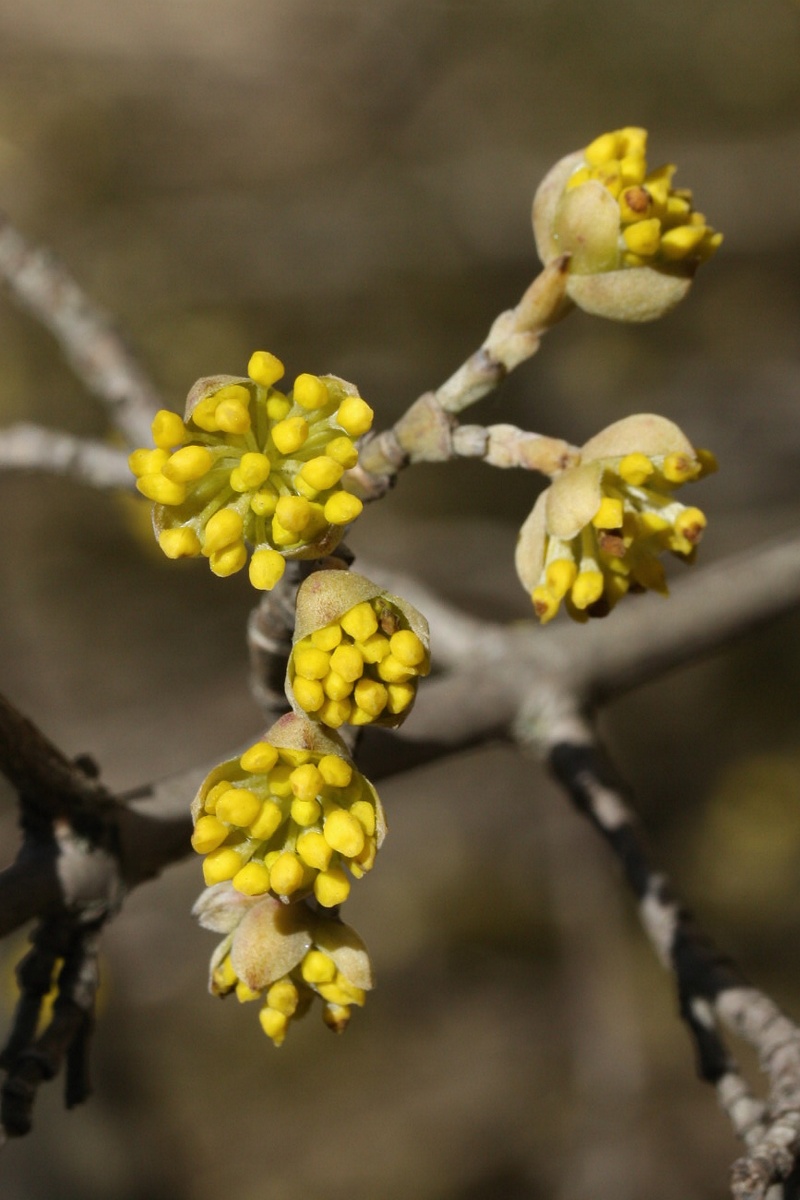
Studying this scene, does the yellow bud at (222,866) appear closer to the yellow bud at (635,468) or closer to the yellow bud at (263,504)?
the yellow bud at (263,504)

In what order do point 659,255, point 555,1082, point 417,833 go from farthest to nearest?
point 417,833 < point 555,1082 < point 659,255

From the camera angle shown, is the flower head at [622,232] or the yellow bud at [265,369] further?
the flower head at [622,232]

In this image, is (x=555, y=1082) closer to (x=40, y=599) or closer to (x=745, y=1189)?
(x=40, y=599)

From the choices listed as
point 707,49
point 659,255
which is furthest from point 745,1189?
point 707,49

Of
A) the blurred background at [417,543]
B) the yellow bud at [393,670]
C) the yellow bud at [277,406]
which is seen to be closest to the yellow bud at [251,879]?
the yellow bud at [393,670]

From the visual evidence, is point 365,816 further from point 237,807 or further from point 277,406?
point 277,406

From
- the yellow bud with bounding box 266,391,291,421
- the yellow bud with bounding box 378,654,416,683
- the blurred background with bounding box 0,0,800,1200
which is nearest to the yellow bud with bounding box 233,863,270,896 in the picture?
the yellow bud with bounding box 378,654,416,683

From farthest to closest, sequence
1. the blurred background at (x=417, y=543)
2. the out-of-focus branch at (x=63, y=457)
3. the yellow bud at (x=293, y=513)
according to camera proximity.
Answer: the blurred background at (x=417, y=543) < the out-of-focus branch at (x=63, y=457) < the yellow bud at (x=293, y=513)

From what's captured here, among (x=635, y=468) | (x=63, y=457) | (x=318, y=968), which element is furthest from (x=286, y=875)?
(x=63, y=457)
